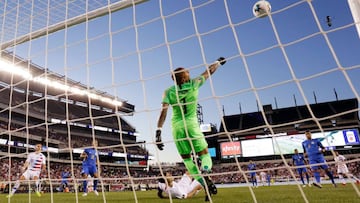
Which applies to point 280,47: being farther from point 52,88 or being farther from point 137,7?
point 52,88

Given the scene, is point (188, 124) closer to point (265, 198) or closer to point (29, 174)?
point (265, 198)

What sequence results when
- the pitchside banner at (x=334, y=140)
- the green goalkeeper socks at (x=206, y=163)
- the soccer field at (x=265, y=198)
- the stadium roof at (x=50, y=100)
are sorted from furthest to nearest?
the stadium roof at (x=50, y=100)
the pitchside banner at (x=334, y=140)
the soccer field at (x=265, y=198)
the green goalkeeper socks at (x=206, y=163)

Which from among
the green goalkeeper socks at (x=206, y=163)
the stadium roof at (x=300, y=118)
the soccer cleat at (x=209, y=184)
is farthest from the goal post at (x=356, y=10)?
the stadium roof at (x=300, y=118)

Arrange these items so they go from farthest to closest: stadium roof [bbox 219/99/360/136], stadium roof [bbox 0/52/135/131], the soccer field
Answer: stadium roof [bbox 219/99/360/136] → stadium roof [bbox 0/52/135/131] → the soccer field

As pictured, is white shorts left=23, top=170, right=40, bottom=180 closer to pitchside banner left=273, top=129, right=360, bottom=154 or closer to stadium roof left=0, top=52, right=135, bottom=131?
stadium roof left=0, top=52, right=135, bottom=131

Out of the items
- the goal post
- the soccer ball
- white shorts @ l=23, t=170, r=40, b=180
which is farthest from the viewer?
white shorts @ l=23, t=170, r=40, b=180

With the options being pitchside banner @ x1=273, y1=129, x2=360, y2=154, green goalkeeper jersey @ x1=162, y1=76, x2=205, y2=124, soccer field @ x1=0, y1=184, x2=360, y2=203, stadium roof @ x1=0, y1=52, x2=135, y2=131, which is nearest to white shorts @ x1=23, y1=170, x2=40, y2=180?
soccer field @ x1=0, y1=184, x2=360, y2=203

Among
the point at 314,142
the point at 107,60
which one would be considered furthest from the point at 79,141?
the point at 107,60

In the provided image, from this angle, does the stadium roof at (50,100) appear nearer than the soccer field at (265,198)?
No

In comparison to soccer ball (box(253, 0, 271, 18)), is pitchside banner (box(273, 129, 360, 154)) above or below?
below

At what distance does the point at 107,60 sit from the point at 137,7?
2.74 ft

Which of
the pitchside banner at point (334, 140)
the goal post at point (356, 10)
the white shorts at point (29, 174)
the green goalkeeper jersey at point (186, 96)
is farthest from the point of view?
the pitchside banner at point (334, 140)

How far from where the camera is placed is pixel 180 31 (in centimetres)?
396

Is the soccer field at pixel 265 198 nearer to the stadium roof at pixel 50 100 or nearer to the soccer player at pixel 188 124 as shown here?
the soccer player at pixel 188 124
